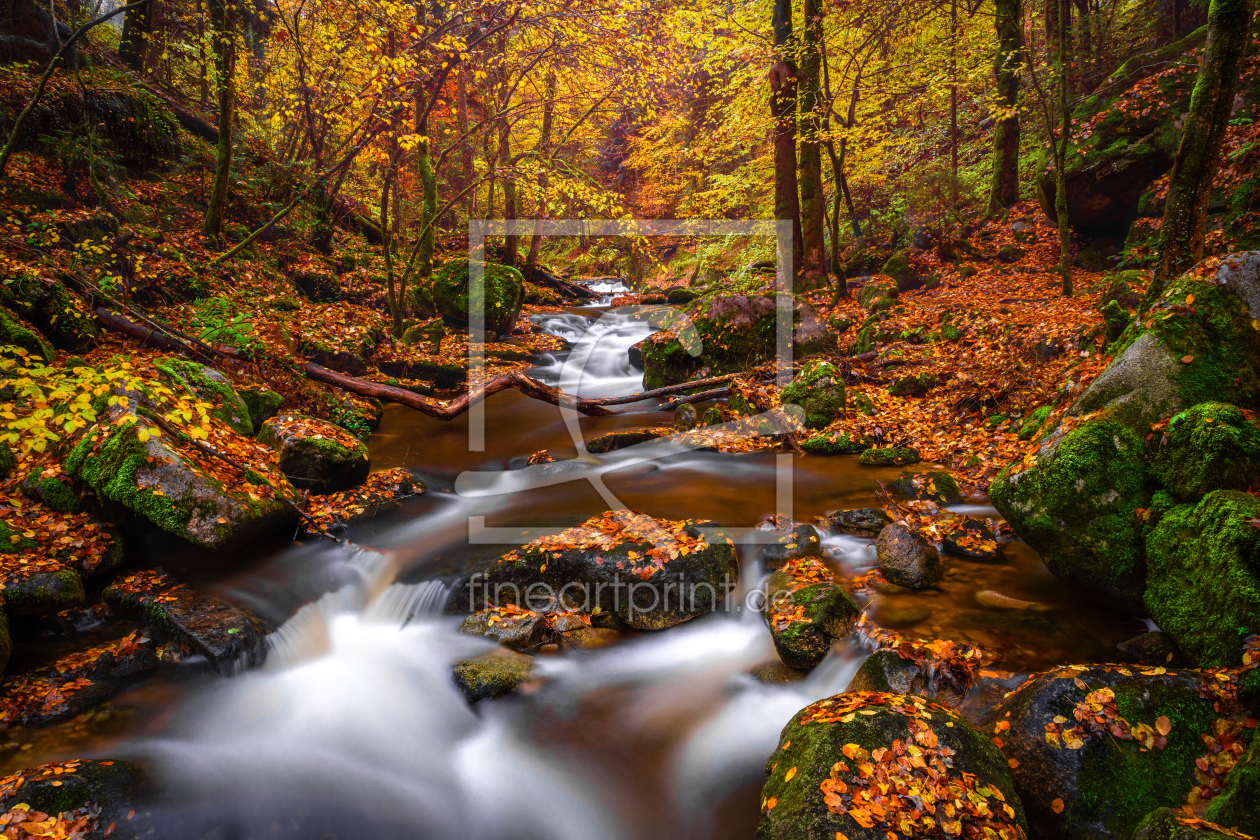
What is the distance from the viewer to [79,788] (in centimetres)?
327

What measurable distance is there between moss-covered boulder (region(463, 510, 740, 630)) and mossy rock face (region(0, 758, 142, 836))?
8.62 ft

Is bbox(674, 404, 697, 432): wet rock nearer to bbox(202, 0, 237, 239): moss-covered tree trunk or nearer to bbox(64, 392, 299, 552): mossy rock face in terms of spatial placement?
bbox(64, 392, 299, 552): mossy rock face

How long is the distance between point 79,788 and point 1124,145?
1709 cm

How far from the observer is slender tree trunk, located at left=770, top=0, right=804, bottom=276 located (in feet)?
40.6

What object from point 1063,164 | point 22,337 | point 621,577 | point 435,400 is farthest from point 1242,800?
point 1063,164

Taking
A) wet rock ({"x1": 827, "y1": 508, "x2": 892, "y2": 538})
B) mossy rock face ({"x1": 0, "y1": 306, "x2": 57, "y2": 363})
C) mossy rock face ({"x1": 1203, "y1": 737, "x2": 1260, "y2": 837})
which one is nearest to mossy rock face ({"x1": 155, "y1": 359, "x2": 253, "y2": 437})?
mossy rock face ({"x1": 0, "y1": 306, "x2": 57, "y2": 363})

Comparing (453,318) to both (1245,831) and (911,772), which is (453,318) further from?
(1245,831)

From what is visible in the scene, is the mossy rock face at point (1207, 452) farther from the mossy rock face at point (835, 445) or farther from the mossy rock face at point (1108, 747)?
the mossy rock face at point (835, 445)

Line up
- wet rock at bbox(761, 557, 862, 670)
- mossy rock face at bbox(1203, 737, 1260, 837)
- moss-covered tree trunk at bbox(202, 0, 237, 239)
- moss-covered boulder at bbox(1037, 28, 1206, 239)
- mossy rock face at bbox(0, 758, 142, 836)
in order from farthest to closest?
1. moss-covered boulder at bbox(1037, 28, 1206, 239)
2. moss-covered tree trunk at bbox(202, 0, 237, 239)
3. wet rock at bbox(761, 557, 862, 670)
4. mossy rock face at bbox(0, 758, 142, 836)
5. mossy rock face at bbox(1203, 737, 1260, 837)

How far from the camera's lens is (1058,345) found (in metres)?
7.91

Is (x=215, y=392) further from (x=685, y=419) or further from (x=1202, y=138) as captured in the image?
(x=1202, y=138)

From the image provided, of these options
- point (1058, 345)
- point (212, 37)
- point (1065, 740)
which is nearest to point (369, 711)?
point (1065, 740)

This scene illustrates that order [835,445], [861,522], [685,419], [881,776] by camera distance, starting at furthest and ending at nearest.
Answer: [685,419], [835,445], [861,522], [881,776]

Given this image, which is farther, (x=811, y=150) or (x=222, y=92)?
(x=811, y=150)
